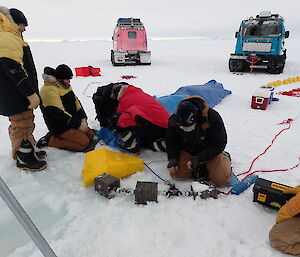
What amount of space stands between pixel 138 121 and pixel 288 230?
1.84m

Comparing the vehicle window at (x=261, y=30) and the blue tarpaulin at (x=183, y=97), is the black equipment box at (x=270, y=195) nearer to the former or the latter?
the blue tarpaulin at (x=183, y=97)

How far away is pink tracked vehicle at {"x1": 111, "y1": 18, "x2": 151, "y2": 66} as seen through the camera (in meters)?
11.8

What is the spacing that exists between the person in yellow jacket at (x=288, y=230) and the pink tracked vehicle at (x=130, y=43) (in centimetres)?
1099

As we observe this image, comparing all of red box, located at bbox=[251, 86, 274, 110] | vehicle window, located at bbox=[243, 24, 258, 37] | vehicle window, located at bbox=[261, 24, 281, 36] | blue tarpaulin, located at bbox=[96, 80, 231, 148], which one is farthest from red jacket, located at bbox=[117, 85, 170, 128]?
vehicle window, located at bbox=[261, 24, 281, 36]

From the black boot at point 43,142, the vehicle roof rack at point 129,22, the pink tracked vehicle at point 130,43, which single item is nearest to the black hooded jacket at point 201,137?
the black boot at point 43,142

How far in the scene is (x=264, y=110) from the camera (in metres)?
4.86

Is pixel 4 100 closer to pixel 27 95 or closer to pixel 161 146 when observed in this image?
pixel 27 95

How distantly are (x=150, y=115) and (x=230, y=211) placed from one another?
55.3 inches

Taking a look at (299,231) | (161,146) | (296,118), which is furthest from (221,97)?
(299,231)

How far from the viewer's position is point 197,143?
8.17 feet

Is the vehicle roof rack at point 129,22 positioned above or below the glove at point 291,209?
above

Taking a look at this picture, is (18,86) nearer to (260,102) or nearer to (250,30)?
(260,102)

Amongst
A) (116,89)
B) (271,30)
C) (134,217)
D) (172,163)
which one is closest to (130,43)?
(271,30)

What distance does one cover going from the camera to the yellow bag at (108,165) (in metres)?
2.51
